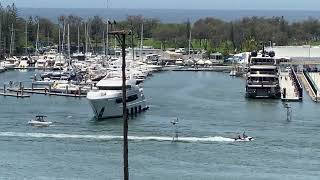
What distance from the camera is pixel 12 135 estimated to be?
76.3 ft

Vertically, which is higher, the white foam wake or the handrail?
the handrail

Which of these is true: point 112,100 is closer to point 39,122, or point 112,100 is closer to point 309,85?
point 39,122

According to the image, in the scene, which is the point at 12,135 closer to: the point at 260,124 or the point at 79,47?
the point at 260,124

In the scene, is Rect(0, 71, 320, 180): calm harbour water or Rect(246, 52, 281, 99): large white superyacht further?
Rect(246, 52, 281, 99): large white superyacht

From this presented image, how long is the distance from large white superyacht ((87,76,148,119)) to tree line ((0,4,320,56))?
23.3 meters

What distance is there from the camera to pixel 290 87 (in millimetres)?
36750

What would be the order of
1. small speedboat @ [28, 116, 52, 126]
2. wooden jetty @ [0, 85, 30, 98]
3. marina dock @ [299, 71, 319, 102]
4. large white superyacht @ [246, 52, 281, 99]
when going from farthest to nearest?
large white superyacht @ [246, 52, 281, 99]
wooden jetty @ [0, 85, 30, 98]
marina dock @ [299, 71, 319, 102]
small speedboat @ [28, 116, 52, 126]

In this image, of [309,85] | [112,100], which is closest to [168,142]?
[112,100]

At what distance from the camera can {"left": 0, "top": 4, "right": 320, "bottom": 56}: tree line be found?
5407 centimetres

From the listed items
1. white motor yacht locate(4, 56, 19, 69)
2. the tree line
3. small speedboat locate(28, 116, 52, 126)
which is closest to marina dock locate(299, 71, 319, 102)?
the tree line

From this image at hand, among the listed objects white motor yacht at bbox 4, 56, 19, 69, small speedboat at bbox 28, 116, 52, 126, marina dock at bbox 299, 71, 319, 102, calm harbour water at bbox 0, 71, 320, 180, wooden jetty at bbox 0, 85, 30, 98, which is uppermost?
white motor yacht at bbox 4, 56, 19, 69

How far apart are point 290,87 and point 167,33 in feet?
77.1

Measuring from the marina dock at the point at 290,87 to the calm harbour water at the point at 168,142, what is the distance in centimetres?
44

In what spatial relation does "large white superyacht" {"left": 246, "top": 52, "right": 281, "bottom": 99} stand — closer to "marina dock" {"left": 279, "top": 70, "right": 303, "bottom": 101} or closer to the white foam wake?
"marina dock" {"left": 279, "top": 70, "right": 303, "bottom": 101}
